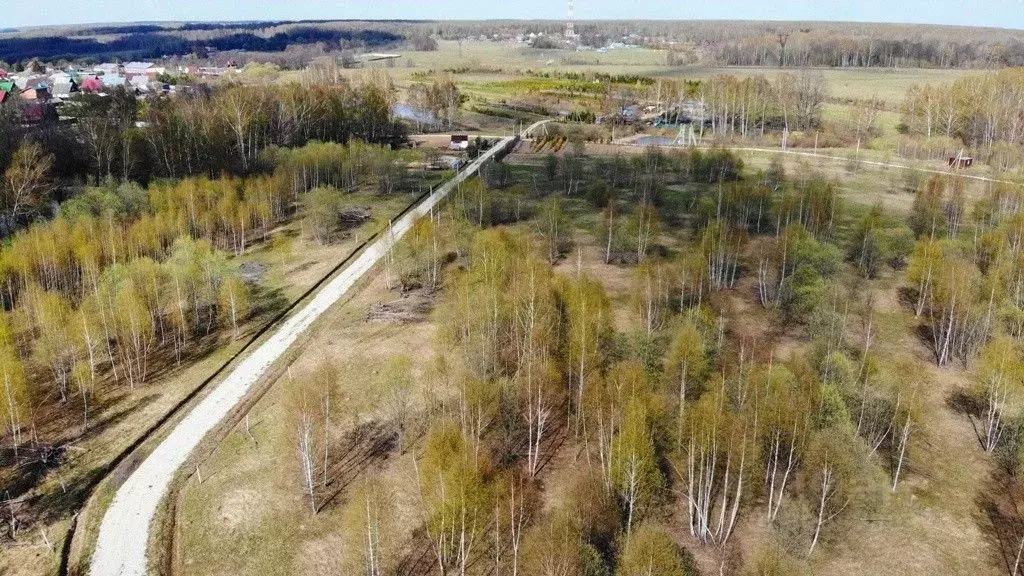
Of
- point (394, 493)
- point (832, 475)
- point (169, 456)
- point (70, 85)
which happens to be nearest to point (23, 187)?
point (169, 456)

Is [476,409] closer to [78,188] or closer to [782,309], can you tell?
[782,309]

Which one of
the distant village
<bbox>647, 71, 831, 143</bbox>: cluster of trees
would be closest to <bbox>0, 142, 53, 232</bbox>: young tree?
the distant village

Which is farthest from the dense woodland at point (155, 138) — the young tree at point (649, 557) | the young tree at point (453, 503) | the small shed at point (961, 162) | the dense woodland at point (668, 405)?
the small shed at point (961, 162)

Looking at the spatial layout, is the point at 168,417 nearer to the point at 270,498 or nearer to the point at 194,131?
the point at 270,498

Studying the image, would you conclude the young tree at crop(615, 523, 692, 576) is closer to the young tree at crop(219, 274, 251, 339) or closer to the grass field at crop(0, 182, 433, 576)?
the grass field at crop(0, 182, 433, 576)

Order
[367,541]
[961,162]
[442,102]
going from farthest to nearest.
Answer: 1. [442,102]
2. [961,162]
3. [367,541]
